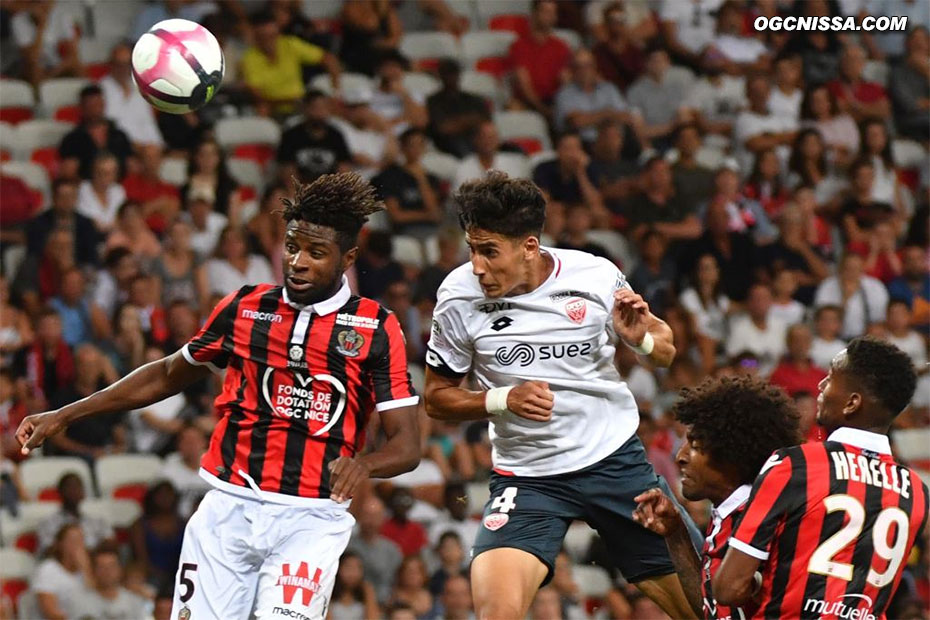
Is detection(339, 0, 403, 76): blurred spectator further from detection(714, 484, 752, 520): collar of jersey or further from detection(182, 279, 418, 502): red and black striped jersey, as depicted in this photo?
detection(714, 484, 752, 520): collar of jersey

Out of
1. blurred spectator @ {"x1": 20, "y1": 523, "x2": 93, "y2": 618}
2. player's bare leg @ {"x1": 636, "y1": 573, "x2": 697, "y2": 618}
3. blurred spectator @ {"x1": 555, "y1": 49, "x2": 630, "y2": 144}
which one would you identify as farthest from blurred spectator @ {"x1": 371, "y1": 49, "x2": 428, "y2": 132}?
player's bare leg @ {"x1": 636, "y1": 573, "x2": 697, "y2": 618}

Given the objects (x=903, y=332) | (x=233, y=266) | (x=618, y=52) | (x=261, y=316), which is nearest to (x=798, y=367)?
(x=903, y=332)

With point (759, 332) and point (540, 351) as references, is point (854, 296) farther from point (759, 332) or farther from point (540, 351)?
point (540, 351)

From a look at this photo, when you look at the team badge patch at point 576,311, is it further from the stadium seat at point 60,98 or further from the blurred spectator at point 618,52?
the blurred spectator at point 618,52

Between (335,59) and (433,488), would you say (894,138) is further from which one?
(433,488)

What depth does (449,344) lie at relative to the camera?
646cm

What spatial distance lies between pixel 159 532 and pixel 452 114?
537 centimetres

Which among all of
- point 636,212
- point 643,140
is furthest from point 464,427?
point 643,140

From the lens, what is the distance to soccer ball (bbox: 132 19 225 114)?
6.90 meters

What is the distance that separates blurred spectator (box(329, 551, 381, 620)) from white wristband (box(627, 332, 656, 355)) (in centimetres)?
491

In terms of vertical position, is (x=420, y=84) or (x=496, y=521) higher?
(x=420, y=84)

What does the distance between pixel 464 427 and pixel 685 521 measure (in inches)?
233

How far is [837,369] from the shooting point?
535cm

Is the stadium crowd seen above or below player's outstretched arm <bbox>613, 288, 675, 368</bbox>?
below
